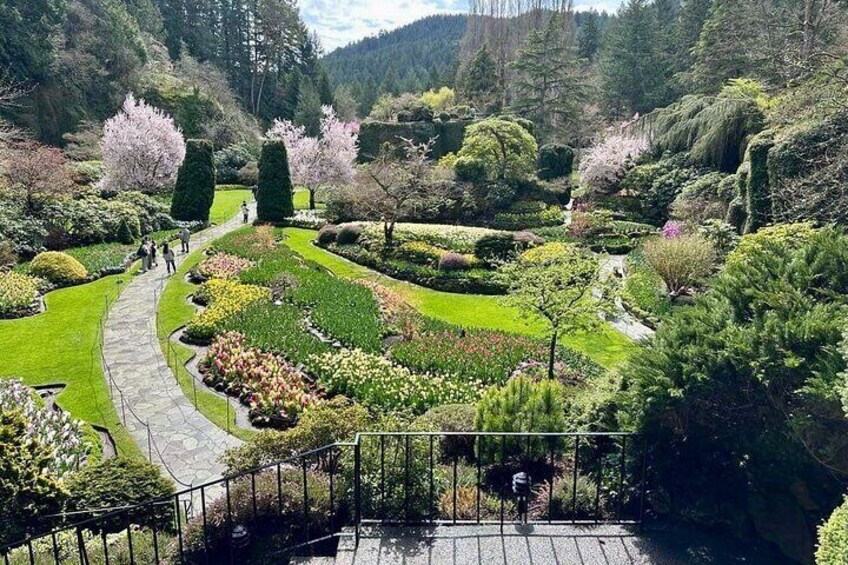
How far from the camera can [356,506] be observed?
5633 mm

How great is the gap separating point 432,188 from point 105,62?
103 feet

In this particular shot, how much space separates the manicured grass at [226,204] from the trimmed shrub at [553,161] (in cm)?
2049

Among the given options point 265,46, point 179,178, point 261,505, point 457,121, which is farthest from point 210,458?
point 265,46

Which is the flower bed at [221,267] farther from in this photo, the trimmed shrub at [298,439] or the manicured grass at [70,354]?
the trimmed shrub at [298,439]

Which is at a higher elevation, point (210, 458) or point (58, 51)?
point (58, 51)

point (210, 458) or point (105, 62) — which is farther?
point (105, 62)

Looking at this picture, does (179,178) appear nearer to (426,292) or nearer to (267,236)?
(267,236)

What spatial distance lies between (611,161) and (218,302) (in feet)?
88.6

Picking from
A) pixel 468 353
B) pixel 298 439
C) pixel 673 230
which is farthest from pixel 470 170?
pixel 298 439

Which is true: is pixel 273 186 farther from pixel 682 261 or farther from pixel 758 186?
pixel 758 186

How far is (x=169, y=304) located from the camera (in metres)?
17.1

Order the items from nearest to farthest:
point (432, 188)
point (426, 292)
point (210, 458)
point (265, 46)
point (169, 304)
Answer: point (210, 458) → point (169, 304) → point (426, 292) → point (432, 188) → point (265, 46)

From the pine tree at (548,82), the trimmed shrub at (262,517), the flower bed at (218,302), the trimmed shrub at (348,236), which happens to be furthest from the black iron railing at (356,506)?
the pine tree at (548,82)

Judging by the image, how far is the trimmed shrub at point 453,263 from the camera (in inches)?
834
